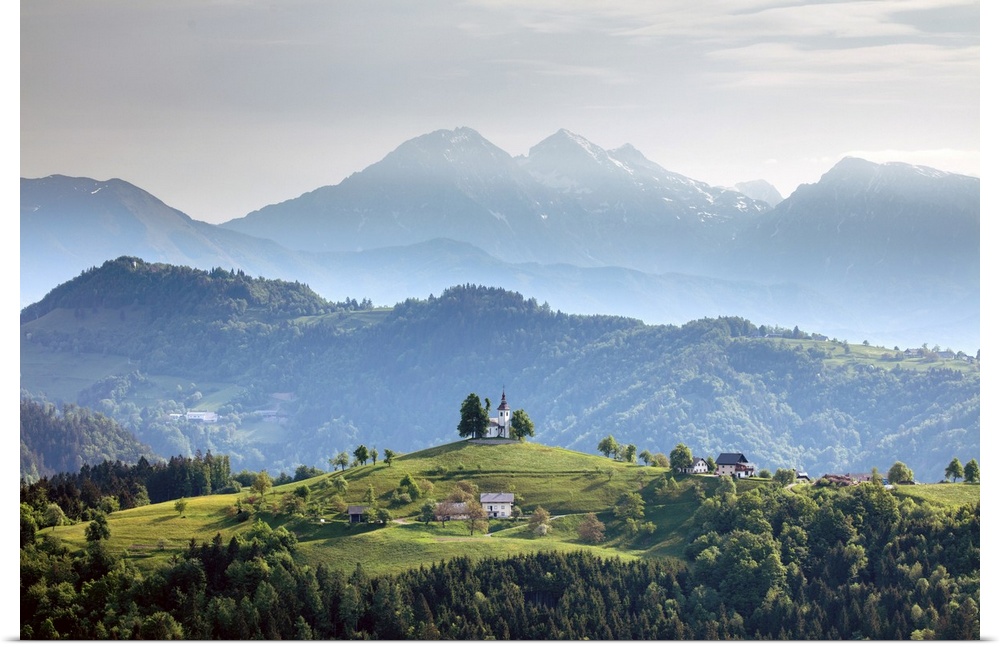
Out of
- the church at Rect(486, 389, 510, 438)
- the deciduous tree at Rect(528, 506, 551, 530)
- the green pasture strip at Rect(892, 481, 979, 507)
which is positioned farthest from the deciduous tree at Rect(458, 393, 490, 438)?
the green pasture strip at Rect(892, 481, 979, 507)

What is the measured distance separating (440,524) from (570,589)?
1197 centimetres

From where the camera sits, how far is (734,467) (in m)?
90.3

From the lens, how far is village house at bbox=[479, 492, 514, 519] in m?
85.0

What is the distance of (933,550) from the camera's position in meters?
74.4

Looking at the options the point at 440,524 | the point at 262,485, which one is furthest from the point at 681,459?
the point at 262,485

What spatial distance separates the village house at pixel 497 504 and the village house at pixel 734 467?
509 inches

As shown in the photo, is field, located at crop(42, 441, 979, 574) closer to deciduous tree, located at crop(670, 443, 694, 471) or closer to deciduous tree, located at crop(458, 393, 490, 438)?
deciduous tree, located at crop(670, 443, 694, 471)

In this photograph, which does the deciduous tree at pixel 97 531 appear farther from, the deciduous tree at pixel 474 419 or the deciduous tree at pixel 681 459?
the deciduous tree at pixel 681 459

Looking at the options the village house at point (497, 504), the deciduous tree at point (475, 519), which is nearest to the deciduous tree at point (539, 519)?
the village house at point (497, 504)

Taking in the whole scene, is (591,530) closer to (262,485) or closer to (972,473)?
(262,485)

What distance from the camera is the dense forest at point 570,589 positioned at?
67438mm

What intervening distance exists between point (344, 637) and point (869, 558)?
26810mm

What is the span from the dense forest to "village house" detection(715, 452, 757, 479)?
395 inches
